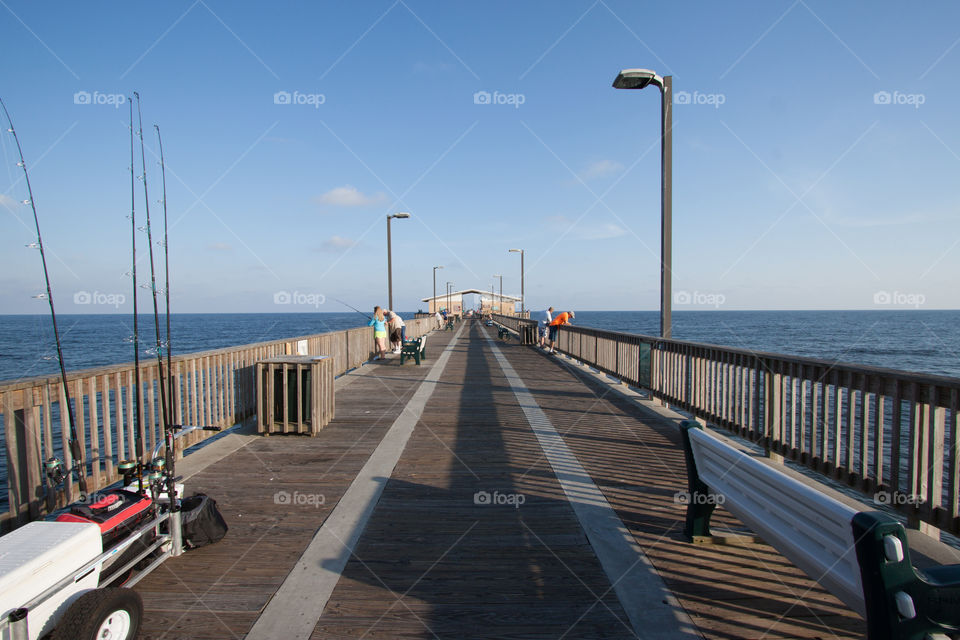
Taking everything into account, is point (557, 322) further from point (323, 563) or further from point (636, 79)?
point (323, 563)

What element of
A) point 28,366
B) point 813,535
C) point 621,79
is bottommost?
point 28,366

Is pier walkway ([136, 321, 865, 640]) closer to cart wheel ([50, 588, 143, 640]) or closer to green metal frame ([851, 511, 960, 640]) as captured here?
cart wheel ([50, 588, 143, 640])

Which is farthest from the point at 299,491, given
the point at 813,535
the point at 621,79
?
the point at 621,79

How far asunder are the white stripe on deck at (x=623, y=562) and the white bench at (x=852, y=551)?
0.65m

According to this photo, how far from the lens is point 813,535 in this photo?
2.33 metres

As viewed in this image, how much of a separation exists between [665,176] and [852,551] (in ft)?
24.5

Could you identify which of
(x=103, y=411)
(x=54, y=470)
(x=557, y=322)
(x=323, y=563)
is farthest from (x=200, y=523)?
(x=557, y=322)

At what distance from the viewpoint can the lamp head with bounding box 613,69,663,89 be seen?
8.24m

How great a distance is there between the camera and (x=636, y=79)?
27.3ft

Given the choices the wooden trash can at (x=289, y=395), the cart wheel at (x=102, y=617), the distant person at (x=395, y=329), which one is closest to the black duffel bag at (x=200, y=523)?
the cart wheel at (x=102, y=617)

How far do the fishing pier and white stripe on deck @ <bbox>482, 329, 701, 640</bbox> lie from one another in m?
0.02

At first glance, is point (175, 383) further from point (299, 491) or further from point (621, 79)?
point (621, 79)

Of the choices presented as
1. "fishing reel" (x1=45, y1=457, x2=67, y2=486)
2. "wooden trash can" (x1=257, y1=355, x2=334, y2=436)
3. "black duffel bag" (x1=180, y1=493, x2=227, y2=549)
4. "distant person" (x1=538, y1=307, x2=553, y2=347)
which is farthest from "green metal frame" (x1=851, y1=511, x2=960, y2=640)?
"distant person" (x1=538, y1=307, x2=553, y2=347)

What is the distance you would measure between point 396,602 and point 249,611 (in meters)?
0.79
